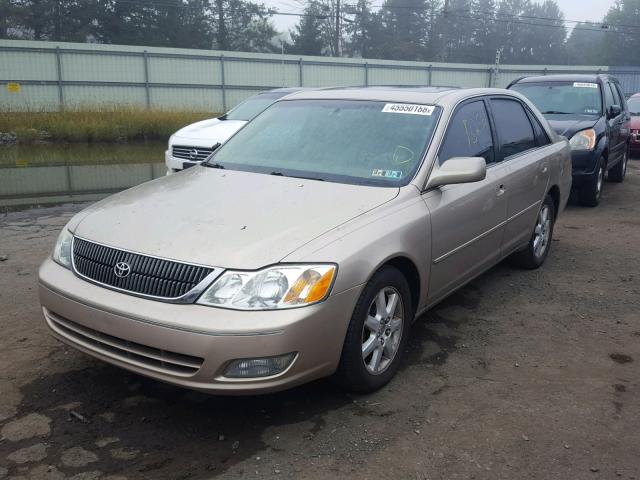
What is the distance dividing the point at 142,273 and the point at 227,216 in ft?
1.85

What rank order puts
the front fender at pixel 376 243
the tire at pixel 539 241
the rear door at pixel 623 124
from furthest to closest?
the rear door at pixel 623 124
the tire at pixel 539 241
the front fender at pixel 376 243

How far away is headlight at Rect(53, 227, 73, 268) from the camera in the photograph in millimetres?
3371

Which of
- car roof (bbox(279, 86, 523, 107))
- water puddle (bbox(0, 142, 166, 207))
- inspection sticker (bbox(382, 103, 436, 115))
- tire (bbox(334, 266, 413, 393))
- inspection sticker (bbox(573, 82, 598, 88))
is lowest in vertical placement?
water puddle (bbox(0, 142, 166, 207))

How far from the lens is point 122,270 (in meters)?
3.01

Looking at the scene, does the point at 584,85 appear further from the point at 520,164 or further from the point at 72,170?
the point at 72,170

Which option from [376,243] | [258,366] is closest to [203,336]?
[258,366]

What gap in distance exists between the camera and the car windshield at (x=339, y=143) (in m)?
3.85

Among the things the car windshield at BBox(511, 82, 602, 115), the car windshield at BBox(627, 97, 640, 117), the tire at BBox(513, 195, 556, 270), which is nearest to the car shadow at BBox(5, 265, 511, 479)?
the tire at BBox(513, 195, 556, 270)

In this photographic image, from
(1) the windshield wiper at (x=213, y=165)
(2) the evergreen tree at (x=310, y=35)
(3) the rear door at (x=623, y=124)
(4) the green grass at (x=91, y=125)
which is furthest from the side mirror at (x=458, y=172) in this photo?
(2) the evergreen tree at (x=310, y=35)

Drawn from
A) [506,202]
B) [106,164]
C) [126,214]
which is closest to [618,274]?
[506,202]

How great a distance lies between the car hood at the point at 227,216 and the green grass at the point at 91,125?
1480cm

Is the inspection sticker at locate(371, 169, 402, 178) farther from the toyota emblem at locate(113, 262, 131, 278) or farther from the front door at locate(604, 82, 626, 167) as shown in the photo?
the front door at locate(604, 82, 626, 167)

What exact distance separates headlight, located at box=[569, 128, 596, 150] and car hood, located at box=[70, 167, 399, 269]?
5.69m

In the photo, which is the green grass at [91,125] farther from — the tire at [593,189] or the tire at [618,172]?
the tire at [593,189]
